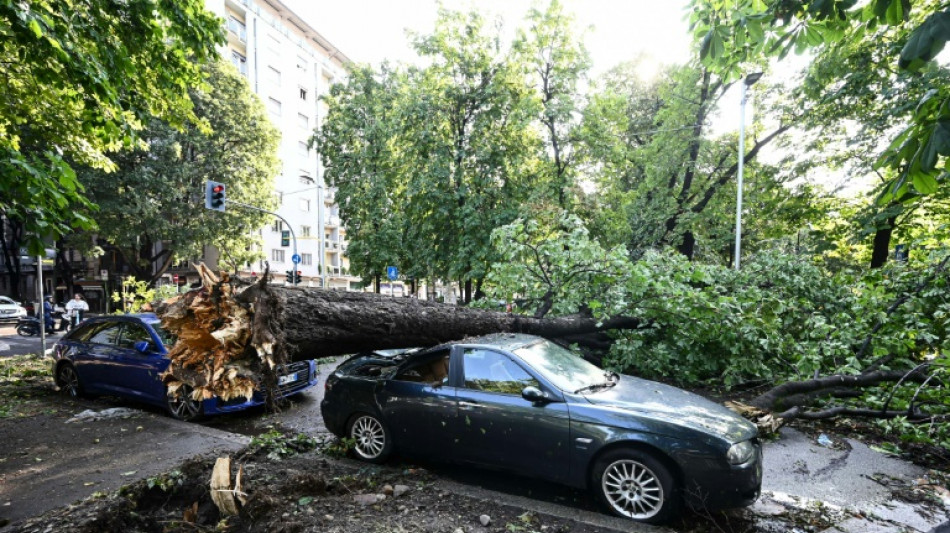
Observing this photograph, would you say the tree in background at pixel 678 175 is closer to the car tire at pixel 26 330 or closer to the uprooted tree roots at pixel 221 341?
the uprooted tree roots at pixel 221 341

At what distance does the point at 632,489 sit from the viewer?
12.4 feet

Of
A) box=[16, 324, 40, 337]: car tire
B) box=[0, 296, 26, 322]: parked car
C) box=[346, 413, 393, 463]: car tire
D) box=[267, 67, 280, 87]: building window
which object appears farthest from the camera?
box=[267, 67, 280, 87]: building window

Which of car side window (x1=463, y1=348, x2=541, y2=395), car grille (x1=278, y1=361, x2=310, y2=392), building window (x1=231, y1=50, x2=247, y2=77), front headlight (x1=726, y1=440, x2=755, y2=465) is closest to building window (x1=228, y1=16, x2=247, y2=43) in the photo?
building window (x1=231, y1=50, x2=247, y2=77)

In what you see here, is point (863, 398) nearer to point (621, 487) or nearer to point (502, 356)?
point (621, 487)

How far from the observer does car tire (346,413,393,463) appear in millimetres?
4945

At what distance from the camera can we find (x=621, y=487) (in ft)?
12.5

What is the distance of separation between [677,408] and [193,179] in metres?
24.9

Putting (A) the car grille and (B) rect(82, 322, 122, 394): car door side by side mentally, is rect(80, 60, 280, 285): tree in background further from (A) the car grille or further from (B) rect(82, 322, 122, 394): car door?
(A) the car grille

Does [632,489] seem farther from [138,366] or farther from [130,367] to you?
[130,367]

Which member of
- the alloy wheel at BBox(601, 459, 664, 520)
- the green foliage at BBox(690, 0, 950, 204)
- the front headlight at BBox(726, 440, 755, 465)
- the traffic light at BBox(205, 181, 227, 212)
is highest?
the traffic light at BBox(205, 181, 227, 212)

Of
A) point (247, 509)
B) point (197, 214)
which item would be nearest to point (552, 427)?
point (247, 509)

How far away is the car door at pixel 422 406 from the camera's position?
181 inches

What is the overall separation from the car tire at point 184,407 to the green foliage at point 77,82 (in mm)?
2727

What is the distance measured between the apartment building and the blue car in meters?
24.0
